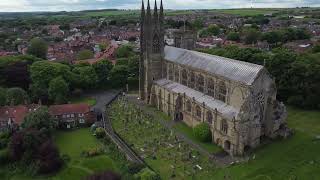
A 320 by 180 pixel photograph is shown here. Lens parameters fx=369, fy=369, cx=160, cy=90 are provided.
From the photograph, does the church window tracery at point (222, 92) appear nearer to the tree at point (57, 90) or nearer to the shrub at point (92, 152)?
the shrub at point (92, 152)

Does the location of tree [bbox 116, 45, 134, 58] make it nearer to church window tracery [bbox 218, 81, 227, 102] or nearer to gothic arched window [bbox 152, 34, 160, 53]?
gothic arched window [bbox 152, 34, 160, 53]

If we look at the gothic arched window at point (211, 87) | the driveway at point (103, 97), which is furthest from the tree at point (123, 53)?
the gothic arched window at point (211, 87)

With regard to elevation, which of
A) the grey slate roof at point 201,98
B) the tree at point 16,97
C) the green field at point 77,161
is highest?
the grey slate roof at point 201,98

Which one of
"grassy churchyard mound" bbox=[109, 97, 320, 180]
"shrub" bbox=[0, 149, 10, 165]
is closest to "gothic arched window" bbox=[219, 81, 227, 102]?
"grassy churchyard mound" bbox=[109, 97, 320, 180]

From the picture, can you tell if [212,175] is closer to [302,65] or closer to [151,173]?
[151,173]

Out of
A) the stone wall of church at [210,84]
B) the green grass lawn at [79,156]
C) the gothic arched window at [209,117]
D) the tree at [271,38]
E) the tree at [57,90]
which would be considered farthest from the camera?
the tree at [271,38]
